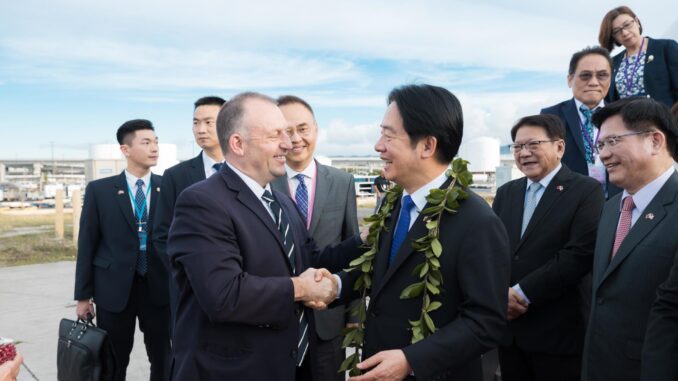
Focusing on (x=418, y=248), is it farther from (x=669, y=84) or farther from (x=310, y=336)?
(x=669, y=84)

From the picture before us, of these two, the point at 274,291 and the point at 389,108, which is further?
the point at 389,108

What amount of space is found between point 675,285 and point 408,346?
102 cm

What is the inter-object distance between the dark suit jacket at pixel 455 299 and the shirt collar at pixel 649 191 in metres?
0.89

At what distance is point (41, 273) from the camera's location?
36.2 ft

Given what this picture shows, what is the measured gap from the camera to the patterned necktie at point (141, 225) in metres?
4.59

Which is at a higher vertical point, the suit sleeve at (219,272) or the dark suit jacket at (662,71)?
the dark suit jacket at (662,71)

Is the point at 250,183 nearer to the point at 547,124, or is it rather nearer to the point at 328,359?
→ the point at 328,359

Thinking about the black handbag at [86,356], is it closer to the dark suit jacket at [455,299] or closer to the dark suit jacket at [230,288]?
the dark suit jacket at [230,288]

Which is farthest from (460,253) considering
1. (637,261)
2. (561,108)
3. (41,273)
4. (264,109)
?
(41,273)

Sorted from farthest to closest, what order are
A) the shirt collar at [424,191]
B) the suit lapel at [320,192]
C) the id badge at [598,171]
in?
the id badge at [598,171], the suit lapel at [320,192], the shirt collar at [424,191]

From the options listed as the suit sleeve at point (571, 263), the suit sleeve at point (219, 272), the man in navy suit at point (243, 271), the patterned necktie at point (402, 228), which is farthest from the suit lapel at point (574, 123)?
the suit sleeve at point (219, 272)

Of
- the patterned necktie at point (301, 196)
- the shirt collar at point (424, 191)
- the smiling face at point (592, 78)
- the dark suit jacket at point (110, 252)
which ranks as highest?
the smiling face at point (592, 78)

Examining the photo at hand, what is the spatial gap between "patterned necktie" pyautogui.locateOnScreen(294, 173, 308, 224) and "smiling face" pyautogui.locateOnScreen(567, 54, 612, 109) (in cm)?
235

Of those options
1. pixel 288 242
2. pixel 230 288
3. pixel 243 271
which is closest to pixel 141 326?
pixel 288 242
